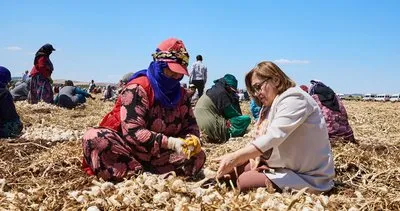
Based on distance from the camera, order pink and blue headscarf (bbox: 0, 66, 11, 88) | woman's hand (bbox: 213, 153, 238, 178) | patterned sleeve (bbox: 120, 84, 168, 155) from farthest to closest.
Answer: pink and blue headscarf (bbox: 0, 66, 11, 88)
patterned sleeve (bbox: 120, 84, 168, 155)
woman's hand (bbox: 213, 153, 238, 178)

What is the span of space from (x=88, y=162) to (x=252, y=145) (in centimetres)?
137

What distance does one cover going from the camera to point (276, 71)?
135 inches

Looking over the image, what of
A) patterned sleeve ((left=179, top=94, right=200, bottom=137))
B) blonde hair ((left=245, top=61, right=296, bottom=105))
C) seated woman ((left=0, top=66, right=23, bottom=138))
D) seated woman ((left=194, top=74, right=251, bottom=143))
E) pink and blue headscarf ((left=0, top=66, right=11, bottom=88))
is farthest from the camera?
seated woman ((left=194, top=74, right=251, bottom=143))

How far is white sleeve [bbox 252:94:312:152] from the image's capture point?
3.28m

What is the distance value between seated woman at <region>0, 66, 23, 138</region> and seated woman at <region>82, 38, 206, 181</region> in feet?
9.14

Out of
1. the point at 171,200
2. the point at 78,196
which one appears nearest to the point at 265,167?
the point at 171,200

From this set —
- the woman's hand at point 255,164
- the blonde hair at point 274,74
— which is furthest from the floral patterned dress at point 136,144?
the blonde hair at point 274,74

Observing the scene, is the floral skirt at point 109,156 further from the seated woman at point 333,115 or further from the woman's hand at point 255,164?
the seated woman at point 333,115

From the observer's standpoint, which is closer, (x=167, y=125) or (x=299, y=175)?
(x=299, y=175)

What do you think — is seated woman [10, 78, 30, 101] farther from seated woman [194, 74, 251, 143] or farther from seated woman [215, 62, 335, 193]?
seated woman [215, 62, 335, 193]

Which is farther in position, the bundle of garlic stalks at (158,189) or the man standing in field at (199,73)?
the man standing in field at (199,73)

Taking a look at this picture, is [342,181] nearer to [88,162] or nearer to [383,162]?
[383,162]

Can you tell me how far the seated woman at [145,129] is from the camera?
3668 millimetres

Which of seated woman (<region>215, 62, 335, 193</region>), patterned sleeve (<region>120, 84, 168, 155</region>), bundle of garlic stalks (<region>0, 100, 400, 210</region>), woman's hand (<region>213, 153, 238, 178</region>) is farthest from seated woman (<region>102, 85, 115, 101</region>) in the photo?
woman's hand (<region>213, 153, 238, 178</region>)
